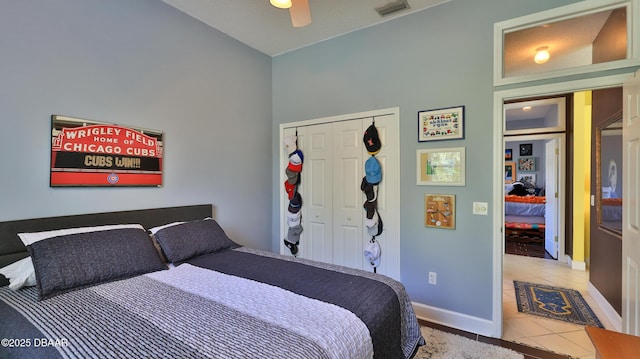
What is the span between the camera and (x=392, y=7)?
265 cm

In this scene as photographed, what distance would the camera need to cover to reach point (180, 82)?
2.68 m

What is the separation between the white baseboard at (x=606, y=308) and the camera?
97.0 inches

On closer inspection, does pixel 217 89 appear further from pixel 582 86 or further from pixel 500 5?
pixel 582 86

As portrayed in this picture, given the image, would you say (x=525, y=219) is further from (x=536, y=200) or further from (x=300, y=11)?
(x=300, y=11)

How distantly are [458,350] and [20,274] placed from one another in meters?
2.94

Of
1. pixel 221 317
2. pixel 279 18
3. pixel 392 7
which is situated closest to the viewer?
pixel 221 317

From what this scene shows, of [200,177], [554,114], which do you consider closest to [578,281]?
[554,114]

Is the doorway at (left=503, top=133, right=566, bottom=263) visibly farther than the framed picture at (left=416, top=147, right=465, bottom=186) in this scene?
Yes

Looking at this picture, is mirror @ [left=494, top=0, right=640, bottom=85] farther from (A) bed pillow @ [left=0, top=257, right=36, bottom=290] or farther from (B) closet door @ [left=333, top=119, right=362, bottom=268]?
(A) bed pillow @ [left=0, top=257, right=36, bottom=290]

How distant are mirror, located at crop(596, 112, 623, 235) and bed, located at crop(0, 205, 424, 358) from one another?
2371 millimetres

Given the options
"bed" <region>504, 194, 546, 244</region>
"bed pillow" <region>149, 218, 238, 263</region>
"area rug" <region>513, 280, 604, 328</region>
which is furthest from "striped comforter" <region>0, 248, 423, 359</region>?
"bed" <region>504, 194, 546, 244</region>

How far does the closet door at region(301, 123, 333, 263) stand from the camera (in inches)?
131

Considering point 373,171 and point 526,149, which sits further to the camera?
point 526,149

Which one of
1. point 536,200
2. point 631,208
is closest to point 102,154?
point 631,208
